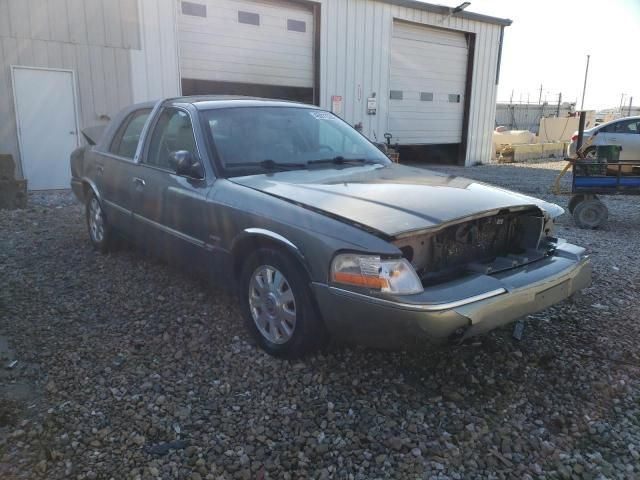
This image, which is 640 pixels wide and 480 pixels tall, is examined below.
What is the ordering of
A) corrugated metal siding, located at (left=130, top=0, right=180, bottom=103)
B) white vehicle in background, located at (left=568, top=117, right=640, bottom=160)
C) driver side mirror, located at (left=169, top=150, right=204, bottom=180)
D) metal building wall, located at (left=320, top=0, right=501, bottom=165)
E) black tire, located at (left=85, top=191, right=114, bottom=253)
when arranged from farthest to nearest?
white vehicle in background, located at (left=568, top=117, right=640, bottom=160), metal building wall, located at (left=320, top=0, right=501, bottom=165), corrugated metal siding, located at (left=130, top=0, right=180, bottom=103), black tire, located at (left=85, top=191, right=114, bottom=253), driver side mirror, located at (left=169, top=150, right=204, bottom=180)

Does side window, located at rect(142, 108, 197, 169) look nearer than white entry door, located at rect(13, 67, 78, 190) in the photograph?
Yes

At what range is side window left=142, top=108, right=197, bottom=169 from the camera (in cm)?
401

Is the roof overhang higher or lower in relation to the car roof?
higher

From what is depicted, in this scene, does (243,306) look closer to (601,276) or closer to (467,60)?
(601,276)

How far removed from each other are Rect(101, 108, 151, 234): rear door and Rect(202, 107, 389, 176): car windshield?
1.16 meters

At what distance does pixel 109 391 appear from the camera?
294 cm

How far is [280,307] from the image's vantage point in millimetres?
3146

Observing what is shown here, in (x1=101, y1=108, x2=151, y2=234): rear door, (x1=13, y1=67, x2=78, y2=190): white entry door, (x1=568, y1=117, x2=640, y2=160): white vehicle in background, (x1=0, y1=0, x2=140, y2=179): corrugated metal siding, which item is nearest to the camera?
(x1=101, y1=108, x2=151, y2=234): rear door

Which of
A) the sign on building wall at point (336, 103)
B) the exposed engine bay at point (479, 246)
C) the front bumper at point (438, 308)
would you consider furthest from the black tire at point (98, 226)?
the sign on building wall at point (336, 103)

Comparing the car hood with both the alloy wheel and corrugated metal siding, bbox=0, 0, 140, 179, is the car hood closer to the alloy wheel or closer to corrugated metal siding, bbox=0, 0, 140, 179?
the alloy wheel

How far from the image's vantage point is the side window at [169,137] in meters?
4.01

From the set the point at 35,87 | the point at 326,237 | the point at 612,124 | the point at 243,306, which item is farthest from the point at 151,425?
the point at 612,124

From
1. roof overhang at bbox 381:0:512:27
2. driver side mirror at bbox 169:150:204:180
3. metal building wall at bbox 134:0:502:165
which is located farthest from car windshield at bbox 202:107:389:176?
roof overhang at bbox 381:0:512:27

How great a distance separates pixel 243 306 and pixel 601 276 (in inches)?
134
